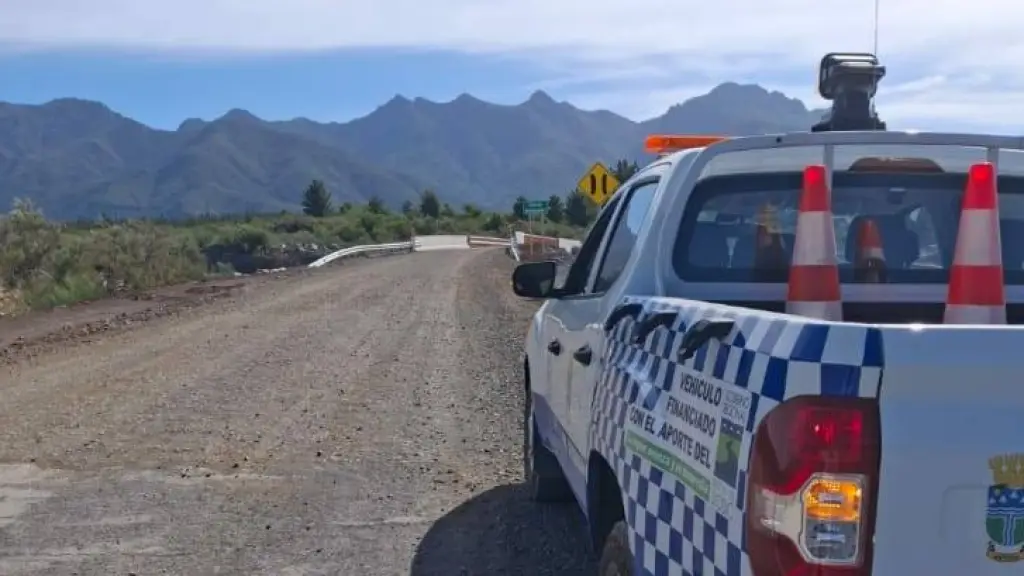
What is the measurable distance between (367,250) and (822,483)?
4383 cm

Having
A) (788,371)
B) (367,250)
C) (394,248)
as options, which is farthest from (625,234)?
(394,248)

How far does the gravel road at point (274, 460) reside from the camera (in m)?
6.27

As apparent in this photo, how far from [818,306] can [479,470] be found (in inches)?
187

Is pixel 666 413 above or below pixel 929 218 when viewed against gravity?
below

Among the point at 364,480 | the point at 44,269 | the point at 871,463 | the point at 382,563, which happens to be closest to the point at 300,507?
the point at 364,480

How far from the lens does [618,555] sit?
150 inches

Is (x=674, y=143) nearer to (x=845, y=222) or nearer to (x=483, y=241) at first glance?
(x=845, y=222)

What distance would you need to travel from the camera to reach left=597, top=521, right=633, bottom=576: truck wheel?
3703mm

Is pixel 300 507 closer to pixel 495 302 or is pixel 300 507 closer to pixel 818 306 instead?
pixel 818 306

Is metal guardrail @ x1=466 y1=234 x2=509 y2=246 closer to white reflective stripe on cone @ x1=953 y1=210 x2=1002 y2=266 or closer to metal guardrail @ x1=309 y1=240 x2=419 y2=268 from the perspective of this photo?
metal guardrail @ x1=309 y1=240 x2=419 y2=268

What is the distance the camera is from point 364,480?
310 inches

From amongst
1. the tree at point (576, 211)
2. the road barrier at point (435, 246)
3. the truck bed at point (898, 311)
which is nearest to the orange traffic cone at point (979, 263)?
the truck bed at point (898, 311)

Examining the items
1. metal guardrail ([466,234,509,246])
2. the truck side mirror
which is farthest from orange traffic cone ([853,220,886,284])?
metal guardrail ([466,234,509,246])

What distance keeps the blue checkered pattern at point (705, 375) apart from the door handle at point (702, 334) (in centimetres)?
2
